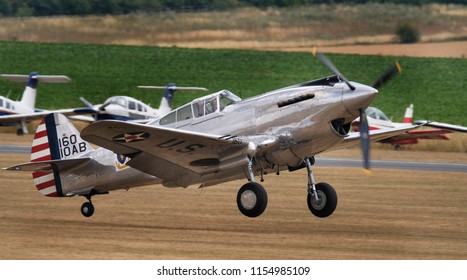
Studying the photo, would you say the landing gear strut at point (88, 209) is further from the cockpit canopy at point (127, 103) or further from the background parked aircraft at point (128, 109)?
the cockpit canopy at point (127, 103)

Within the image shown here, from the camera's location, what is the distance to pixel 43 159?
58.9ft

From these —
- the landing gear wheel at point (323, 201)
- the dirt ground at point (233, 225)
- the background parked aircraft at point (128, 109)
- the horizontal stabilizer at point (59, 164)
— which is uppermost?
the horizontal stabilizer at point (59, 164)

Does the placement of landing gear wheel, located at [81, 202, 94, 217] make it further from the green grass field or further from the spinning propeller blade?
the green grass field

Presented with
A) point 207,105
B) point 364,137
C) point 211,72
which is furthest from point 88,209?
point 211,72

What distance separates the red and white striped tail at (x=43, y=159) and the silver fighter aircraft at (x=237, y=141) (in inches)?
15.0

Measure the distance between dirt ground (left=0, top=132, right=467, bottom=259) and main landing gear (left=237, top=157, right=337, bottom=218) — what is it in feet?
1.62

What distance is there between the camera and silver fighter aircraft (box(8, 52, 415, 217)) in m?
15.5

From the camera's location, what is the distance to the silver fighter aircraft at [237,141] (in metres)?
15.5

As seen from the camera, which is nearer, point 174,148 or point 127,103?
point 174,148

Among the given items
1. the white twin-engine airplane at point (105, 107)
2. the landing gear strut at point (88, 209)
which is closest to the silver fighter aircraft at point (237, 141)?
the landing gear strut at point (88, 209)

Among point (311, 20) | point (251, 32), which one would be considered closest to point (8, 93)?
point (251, 32)

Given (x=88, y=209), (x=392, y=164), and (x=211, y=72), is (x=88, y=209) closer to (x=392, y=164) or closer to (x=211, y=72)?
(x=392, y=164)

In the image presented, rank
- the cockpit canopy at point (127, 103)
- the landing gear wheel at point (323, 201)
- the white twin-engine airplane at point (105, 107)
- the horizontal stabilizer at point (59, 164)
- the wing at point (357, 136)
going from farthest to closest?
the cockpit canopy at point (127, 103), the white twin-engine airplane at point (105, 107), the wing at point (357, 136), the horizontal stabilizer at point (59, 164), the landing gear wheel at point (323, 201)

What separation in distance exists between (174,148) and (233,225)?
238 cm
